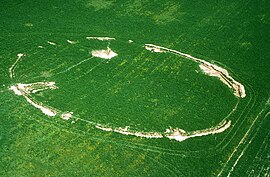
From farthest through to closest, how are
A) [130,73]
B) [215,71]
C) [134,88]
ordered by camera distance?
[215,71]
[130,73]
[134,88]

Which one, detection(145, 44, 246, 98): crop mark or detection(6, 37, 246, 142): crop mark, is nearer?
detection(6, 37, 246, 142): crop mark

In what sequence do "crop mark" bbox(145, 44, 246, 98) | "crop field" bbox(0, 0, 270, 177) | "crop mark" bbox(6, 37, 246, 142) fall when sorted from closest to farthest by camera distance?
"crop field" bbox(0, 0, 270, 177) < "crop mark" bbox(6, 37, 246, 142) < "crop mark" bbox(145, 44, 246, 98)

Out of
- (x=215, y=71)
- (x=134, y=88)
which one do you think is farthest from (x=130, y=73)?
(x=215, y=71)

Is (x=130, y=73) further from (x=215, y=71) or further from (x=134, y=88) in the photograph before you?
(x=215, y=71)

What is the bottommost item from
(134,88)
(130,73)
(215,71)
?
(134,88)

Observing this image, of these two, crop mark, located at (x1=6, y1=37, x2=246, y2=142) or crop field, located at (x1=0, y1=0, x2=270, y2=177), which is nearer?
crop field, located at (x1=0, y1=0, x2=270, y2=177)

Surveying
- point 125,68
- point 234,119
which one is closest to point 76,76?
point 125,68

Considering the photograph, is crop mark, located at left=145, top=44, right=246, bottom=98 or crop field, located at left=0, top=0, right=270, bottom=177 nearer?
crop field, located at left=0, top=0, right=270, bottom=177

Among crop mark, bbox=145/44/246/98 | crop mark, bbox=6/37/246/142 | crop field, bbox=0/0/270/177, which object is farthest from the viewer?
crop mark, bbox=145/44/246/98

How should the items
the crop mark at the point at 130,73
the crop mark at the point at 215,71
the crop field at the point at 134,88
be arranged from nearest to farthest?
1. the crop field at the point at 134,88
2. the crop mark at the point at 130,73
3. the crop mark at the point at 215,71
